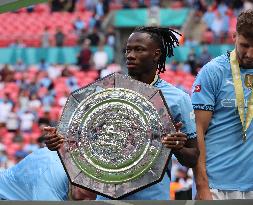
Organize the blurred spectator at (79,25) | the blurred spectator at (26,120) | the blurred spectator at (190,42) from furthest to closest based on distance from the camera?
the blurred spectator at (79,25)
the blurred spectator at (190,42)
the blurred spectator at (26,120)

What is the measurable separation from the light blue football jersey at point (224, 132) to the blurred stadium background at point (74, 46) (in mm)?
11312

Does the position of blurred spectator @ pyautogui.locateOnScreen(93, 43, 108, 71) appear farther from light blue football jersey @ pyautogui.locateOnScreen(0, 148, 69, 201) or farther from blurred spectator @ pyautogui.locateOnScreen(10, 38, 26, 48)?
light blue football jersey @ pyautogui.locateOnScreen(0, 148, 69, 201)

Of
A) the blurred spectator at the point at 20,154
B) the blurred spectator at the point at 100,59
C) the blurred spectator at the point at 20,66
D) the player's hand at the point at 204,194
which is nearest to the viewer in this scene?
the player's hand at the point at 204,194

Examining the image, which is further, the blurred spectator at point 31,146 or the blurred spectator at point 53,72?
the blurred spectator at point 53,72

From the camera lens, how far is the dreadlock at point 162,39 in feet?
14.4

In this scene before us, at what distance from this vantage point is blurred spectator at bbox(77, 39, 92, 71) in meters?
21.3

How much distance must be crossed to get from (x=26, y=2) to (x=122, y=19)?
789 inches

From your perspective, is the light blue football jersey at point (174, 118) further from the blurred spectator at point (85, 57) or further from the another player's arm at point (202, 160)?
the blurred spectator at point (85, 57)

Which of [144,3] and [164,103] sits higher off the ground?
[144,3]

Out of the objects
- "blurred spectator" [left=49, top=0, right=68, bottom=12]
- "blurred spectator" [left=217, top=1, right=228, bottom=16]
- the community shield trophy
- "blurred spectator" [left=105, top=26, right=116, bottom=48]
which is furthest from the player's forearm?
"blurred spectator" [left=49, top=0, right=68, bottom=12]

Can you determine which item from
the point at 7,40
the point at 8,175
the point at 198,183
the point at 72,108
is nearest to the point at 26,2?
the point at 72,108

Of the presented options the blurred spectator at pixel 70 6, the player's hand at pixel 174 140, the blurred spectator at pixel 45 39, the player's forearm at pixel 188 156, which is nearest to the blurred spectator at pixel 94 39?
the blurred spectator at pixel 45 39

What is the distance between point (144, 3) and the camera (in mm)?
24250

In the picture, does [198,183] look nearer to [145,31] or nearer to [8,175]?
[145,31]
